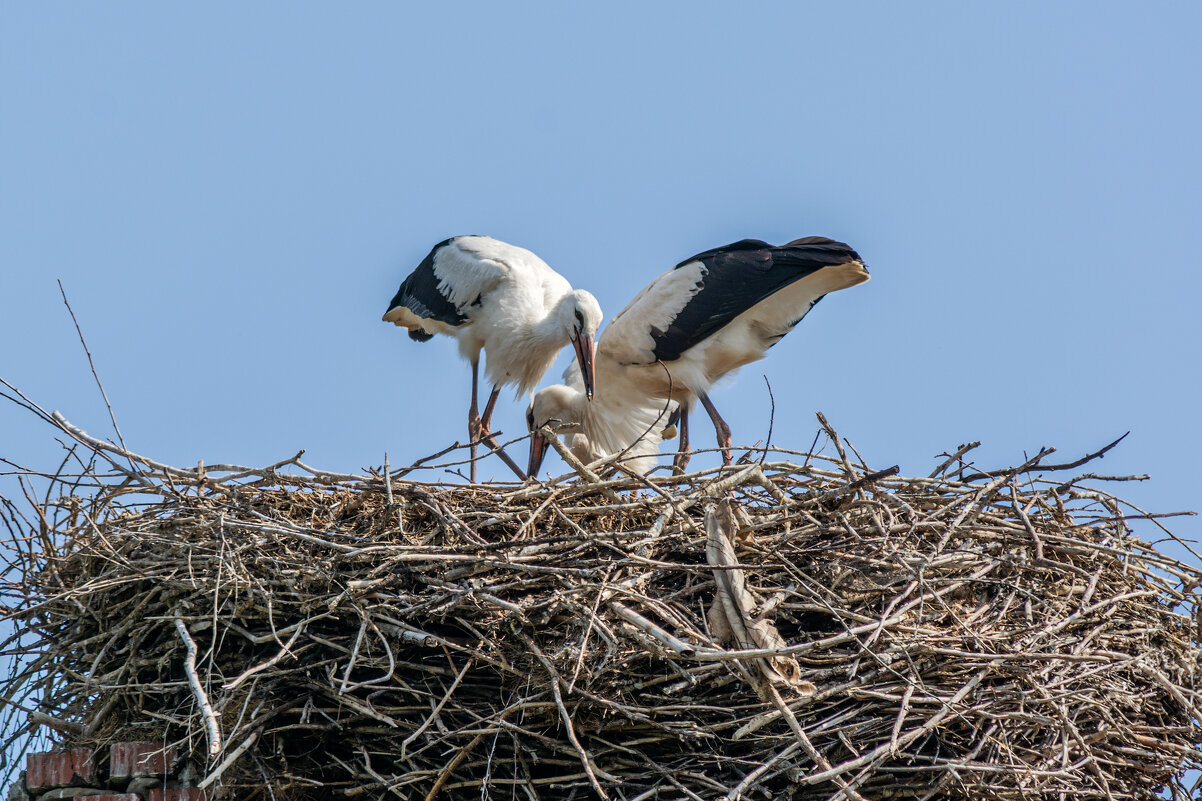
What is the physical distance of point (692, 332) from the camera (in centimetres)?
633

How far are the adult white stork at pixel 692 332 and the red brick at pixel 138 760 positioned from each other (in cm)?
294

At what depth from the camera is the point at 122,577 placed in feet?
12.0

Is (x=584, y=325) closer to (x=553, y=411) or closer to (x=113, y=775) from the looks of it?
(x=553, y=411)

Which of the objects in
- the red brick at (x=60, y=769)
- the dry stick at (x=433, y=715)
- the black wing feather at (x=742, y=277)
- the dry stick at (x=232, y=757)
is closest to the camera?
the dry stick at (x=232, y=757)

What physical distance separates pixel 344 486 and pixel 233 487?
37cm

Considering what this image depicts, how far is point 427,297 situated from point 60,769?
376cm

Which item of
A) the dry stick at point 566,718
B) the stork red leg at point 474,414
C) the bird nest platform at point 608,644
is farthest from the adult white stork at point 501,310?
the dry stick at point 566,718

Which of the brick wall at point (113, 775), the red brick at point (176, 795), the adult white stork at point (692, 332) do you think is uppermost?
the adult white stork at point (692, 332)

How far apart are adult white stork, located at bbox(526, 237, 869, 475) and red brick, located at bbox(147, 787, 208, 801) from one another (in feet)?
9.74

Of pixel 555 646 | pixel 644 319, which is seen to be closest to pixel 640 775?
pixel 555 646

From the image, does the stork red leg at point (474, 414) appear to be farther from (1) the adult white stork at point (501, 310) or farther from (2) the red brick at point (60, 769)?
(2) the red brick at point (60, 769)

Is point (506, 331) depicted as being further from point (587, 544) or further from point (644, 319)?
point (587, 544)

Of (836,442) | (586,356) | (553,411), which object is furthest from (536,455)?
(836,442)

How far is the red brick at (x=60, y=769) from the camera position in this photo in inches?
141
